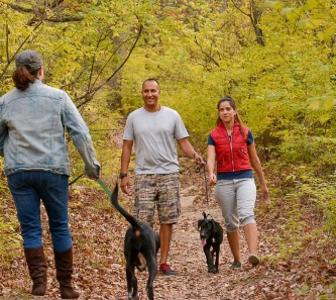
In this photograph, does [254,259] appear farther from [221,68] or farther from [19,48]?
[221,68]

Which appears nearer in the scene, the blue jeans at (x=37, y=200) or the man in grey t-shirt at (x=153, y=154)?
the blue jeans at (x=37, y=200)

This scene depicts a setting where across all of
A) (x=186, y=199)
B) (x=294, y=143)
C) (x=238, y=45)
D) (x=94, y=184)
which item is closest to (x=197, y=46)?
(x=238, y=45)

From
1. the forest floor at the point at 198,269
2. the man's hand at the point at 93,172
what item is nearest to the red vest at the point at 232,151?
the forest floor at the point at 198,269

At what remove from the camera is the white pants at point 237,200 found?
298 inches

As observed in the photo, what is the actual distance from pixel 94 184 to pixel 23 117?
612cm

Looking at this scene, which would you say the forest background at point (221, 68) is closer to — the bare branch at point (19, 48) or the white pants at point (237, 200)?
the bare branch at point (19, 48)

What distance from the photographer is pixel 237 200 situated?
767cm

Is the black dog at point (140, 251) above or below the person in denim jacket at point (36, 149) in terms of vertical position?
below

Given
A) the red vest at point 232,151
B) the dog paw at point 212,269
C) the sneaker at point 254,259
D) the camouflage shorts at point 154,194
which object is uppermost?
the red vest at point 232,151

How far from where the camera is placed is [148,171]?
7613 mm

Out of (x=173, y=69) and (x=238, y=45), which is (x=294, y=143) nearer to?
(x=238, y=45)

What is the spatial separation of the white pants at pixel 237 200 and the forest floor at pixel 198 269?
1.89 ft

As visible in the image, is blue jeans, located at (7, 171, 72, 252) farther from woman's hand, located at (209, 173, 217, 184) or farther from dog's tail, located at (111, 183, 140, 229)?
woman's hand, located at (209, 173, 217, 184)

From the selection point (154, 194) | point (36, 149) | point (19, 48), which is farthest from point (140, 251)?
point (19, 48)
